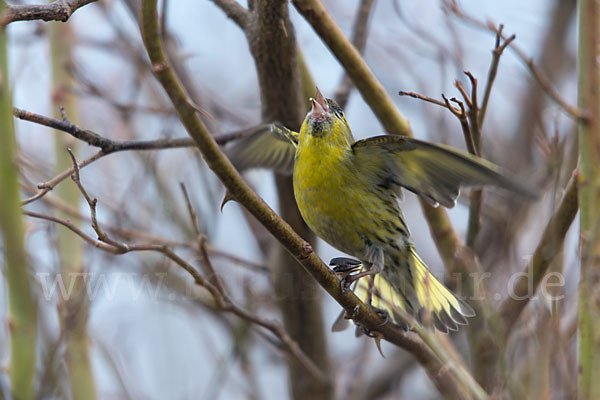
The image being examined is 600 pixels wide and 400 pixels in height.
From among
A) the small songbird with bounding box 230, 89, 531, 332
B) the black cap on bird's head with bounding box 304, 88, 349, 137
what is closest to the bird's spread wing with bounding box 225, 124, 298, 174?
the small songbird with bounding box 230, 89, 531, 332

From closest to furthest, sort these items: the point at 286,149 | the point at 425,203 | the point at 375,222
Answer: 1. the point at 375,222
2. the point at 425,203
3. the point at 286,149

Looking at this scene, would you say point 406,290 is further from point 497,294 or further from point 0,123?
point 0,123

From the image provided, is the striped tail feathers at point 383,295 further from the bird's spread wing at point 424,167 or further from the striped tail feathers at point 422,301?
the bird's spread wing at point 424,167

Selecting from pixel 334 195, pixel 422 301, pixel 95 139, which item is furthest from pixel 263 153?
pixel 95 139

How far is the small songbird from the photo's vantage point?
3072 millimetres

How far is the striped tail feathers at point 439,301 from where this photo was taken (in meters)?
3.27

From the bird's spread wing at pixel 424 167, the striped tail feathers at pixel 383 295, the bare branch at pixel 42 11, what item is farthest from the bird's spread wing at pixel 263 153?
the bare branch at pixel 42 11

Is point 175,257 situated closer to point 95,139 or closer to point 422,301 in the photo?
point 95,139

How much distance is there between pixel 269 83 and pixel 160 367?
8.50ft

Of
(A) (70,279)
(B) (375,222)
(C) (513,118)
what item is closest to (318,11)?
(B) (375,222)

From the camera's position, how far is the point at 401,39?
5.29m

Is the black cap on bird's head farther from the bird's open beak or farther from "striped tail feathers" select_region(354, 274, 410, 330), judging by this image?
"striped tail feathers" select_region(354, 274, 410, 330)

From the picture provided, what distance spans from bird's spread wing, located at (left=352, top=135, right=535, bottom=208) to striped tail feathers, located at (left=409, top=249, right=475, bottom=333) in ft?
1.40

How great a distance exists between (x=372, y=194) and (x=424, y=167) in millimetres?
323
